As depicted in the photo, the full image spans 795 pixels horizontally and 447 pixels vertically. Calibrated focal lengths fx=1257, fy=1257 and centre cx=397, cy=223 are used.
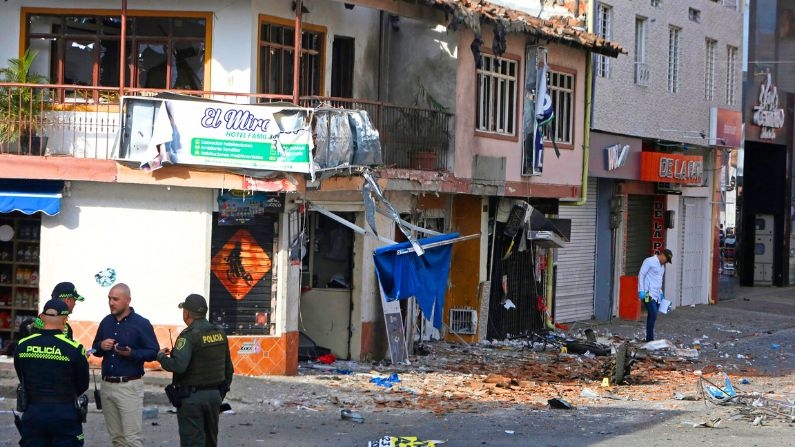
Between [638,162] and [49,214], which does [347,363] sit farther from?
[638,162]

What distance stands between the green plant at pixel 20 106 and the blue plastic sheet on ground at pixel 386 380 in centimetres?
559

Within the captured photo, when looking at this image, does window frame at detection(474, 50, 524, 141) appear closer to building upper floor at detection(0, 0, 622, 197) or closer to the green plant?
building upper floor at detection(0, 0, 622, 197)

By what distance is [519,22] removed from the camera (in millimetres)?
20656

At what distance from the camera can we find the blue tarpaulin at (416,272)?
1789cm

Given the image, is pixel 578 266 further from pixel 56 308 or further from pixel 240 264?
pixel 56 308

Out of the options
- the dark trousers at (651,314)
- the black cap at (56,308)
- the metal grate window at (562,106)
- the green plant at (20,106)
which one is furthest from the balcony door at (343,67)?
the black cap at (56,308)

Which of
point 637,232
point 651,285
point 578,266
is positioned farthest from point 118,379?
point 637,232

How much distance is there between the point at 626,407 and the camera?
15812mm

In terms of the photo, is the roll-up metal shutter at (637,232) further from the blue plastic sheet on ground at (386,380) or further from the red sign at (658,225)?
the blue plastic sheet on ground at (386,380)

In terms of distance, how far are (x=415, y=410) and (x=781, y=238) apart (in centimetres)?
2572

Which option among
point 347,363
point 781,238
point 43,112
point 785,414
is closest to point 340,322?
point 347,363

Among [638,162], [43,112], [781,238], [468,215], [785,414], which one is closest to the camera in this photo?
[785,414]

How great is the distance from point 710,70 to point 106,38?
64.0ft

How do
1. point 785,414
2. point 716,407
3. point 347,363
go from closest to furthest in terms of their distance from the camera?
1. point 785,414
2. point 716,407
3. point 347,363
